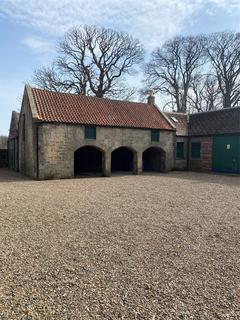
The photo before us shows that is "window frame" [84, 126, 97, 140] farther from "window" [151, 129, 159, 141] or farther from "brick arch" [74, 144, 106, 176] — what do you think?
"window" [151, 129, 159, 141]

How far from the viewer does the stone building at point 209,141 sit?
810 inches

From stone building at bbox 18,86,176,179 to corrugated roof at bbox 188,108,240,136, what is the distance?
3.23 meters

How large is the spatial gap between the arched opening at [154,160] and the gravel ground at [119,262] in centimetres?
1319

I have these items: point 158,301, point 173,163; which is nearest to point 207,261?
point 158,301

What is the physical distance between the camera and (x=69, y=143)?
56.5 ft

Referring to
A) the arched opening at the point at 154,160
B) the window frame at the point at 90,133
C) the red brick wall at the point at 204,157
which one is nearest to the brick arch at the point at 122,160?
the arched opening at the point at 154,160

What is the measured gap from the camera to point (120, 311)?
3207 mm

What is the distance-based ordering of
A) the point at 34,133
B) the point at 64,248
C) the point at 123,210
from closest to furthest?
the point at 64,248, the point at 123,210, the point at 34,133

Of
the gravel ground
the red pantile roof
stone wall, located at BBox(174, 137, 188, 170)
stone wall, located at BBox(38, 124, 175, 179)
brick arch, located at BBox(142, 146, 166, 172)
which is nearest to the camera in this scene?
the gravel ground

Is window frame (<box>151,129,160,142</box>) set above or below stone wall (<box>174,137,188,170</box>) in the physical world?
above

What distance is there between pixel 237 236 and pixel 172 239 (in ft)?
4.95

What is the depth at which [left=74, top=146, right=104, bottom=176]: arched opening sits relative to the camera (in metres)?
22.7

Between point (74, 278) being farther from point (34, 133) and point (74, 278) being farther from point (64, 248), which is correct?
point (34, 133)

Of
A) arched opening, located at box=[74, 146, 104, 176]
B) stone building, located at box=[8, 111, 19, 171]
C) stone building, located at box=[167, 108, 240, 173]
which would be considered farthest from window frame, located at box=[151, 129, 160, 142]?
stone building, located at box=[8, 111, 19, 171]
